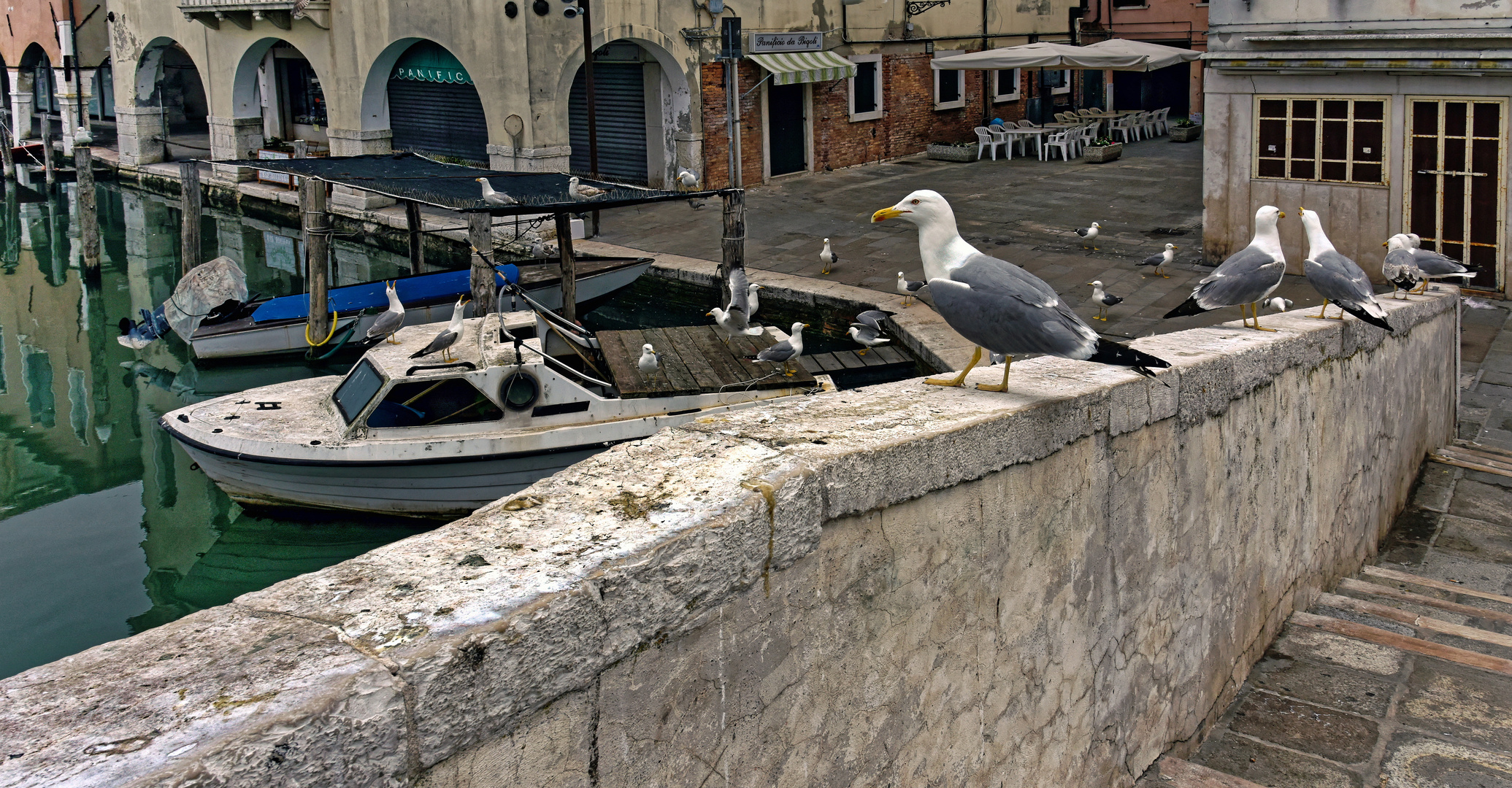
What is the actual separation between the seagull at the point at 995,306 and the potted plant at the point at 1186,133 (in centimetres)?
2456

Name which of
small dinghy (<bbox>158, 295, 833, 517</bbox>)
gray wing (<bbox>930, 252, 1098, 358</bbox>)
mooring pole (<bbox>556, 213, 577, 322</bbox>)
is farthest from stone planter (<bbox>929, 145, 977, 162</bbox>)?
gray wing (<bbox>930, 252, 1098, 358</bbox>)

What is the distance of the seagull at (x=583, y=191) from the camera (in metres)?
13.7

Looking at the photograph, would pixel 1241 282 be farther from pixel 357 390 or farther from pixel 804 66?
pixel 804 66

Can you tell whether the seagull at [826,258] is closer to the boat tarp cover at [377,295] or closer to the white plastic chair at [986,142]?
the boat tarp cover at [377,295]

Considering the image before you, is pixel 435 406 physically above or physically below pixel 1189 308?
below

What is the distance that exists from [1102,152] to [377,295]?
47.5 ft

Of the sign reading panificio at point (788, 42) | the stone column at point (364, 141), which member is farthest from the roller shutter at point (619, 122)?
the stone column at point (364, 141)

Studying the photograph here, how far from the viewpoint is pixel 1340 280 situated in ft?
20.5

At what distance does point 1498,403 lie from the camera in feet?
33.8

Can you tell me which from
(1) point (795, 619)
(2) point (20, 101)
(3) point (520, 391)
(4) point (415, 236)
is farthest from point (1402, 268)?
(2) point (20, 101)

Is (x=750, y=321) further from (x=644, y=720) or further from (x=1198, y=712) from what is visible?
(x=644, y=720)

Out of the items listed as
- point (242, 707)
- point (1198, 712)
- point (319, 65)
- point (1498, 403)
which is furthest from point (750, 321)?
point (319, 65)

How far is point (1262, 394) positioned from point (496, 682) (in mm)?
3597

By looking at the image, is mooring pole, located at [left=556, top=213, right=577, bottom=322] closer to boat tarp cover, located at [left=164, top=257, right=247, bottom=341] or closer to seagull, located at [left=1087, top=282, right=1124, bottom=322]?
boat tarp cover, located at [left=164, top=257, right=247, bottom=341]
